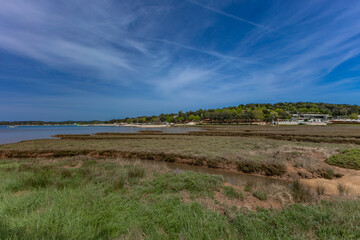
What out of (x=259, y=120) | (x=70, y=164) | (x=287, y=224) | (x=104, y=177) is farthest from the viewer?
(x=259, y=120)

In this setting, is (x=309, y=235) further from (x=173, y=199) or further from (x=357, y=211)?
(x=173, y=199)

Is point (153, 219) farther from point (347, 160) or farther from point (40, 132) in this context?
point (40, 132)

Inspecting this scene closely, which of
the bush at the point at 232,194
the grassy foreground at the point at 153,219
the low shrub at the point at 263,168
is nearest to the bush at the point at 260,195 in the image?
the bush at the point at 232,194

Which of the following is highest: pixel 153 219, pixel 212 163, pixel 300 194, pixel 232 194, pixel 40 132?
pixel 153 219

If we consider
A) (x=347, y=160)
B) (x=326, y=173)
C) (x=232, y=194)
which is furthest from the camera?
(x=347, y=160)

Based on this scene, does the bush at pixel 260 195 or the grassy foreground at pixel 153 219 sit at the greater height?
the grassy foreground at pixel 153 219

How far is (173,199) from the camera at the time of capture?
6000mm

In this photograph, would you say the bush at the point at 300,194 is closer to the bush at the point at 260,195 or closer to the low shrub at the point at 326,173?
the bush at the point at 260,195

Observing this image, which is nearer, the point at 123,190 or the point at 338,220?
the point at 338,220

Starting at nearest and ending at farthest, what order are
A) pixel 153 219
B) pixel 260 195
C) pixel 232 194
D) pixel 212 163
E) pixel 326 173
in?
pixel 153 219
pixel 260 195
pixel 232 194
pixel 326 173
pixel 212 163

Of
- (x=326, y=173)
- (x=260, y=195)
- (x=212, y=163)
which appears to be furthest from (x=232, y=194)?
(x=326, y=173)

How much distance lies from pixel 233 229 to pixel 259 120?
139 metres

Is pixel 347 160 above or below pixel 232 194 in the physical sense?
below

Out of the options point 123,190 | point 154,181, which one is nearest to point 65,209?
point 123,190
